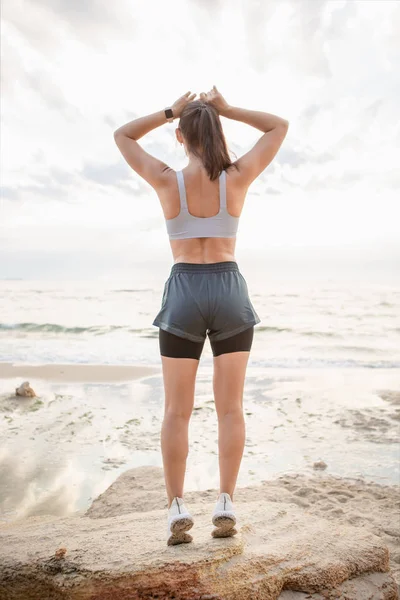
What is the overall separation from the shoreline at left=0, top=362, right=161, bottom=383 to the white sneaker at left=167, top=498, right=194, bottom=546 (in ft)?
22.4

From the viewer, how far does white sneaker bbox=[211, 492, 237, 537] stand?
265 cm

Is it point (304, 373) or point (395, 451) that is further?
point (304, 373)

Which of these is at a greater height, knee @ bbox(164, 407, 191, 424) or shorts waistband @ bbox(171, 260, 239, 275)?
shorts waistband @ bbox(171, 260, 239, 275)

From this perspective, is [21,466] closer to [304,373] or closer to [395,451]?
[395,451]

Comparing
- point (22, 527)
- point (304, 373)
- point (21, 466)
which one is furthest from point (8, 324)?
point (22, 527)

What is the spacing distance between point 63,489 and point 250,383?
510 cm

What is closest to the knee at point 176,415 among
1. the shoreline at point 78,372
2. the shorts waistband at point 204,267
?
the shorts waistband at point 204,267

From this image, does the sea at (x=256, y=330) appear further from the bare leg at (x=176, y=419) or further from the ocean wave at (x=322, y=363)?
the bare leg at (x=176, y=419)

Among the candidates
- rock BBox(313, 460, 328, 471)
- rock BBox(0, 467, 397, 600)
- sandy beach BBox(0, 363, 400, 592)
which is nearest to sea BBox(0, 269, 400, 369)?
sandy beach BBox(0, 363, 400, 592)

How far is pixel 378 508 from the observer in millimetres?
3961

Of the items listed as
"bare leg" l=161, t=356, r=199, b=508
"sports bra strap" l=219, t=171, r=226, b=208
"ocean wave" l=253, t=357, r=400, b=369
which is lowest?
"ocean wave" l=253, t=357, r=400, b=369

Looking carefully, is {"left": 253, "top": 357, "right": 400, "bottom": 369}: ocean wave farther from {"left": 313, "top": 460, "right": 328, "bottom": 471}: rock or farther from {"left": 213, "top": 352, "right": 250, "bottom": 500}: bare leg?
{"left": 213, "top": 352, "right": 250, "bottom": 500}: bare leg

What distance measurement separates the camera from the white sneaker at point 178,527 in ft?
8.46

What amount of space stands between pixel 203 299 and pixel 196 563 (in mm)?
1263
